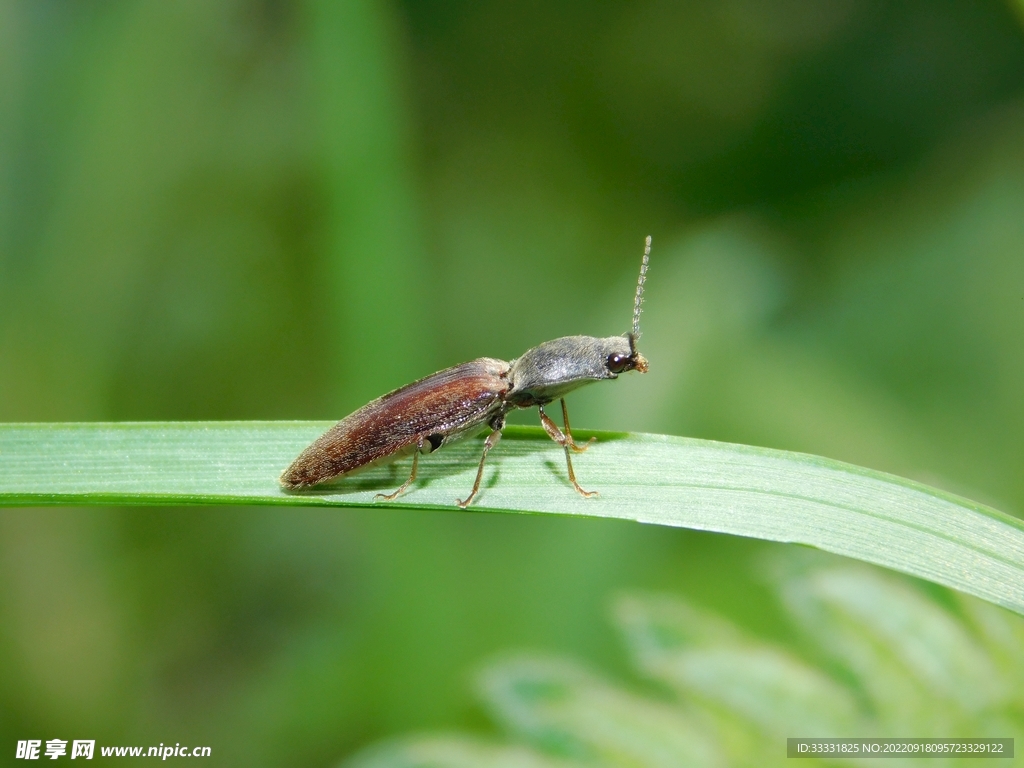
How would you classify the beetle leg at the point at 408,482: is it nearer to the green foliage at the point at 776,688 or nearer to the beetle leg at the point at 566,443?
the beetle leg at the point at 566,443

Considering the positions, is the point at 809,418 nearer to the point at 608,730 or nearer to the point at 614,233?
the point at 614,233

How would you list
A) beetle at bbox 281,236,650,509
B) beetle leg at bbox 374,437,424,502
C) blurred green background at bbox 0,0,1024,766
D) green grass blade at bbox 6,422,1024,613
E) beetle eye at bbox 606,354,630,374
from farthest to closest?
blurred green background at bbox 0,0,1024,766
beetle eye at bbox 606,354,630,374
beetle at bbox 281,236,650,509
beetle leg at bbox 374,437,424,502
green grass blade at bbox 6,422,1024,613

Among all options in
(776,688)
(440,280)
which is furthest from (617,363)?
(440,280)

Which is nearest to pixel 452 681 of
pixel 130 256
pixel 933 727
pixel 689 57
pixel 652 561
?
pixel 652 561

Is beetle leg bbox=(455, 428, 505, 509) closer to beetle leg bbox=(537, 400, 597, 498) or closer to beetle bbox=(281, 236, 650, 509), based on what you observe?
beetle bbox=(281, 236, 650, 509)

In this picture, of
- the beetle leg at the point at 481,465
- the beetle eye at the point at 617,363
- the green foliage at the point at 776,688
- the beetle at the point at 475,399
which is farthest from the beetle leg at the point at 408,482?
the beetle eye at the point at 617,363

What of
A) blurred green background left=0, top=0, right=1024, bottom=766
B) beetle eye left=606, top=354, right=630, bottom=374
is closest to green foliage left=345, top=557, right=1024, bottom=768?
beetle eye left=606, top=354, right=630, bottom=374
